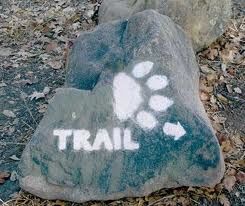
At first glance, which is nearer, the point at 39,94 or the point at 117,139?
the point at 117,139

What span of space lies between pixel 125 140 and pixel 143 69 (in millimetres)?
545

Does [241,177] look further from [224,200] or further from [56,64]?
[56,64]

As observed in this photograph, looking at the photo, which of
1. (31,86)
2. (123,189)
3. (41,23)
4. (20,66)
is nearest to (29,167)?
(123,189)

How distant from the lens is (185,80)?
369 centimetres

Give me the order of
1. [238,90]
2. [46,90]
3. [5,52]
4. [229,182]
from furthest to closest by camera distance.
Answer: [5,52], [46,90], [238,90], [229,182]

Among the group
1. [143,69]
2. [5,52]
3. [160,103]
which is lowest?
[5,52]

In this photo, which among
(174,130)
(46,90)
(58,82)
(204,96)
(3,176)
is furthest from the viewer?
(58,82)

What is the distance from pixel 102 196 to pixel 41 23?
10.1 ft

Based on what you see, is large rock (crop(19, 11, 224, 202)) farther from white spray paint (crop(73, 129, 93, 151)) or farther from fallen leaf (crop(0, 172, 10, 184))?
fallen leaf (crop(0, 172, 10, 184))

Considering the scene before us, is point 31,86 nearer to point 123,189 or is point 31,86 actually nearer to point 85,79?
point 85,79

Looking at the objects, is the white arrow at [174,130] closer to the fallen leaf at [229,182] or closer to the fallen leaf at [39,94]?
the fallen leaf at [229,182]

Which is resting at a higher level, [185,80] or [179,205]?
[185,80]

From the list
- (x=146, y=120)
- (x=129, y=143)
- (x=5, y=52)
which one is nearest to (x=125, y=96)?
(x=146, y=120)

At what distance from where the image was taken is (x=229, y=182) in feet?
11.9
